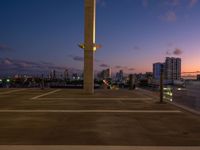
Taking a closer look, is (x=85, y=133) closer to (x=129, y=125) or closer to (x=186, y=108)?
(x=129, y=125)

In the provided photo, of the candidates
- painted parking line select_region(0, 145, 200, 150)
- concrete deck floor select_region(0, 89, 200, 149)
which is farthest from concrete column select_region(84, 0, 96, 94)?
painted parking line select_region(0, 145, 200, 150)

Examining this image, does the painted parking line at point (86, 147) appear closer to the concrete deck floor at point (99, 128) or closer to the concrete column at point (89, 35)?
the concrete deck floor at point (99, 128)

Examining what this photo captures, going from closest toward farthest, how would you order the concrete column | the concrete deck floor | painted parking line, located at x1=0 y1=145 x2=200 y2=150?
1. painted parking line, located at x1=0 y1=145 x2=200 y2=150
2. the concrete deck floor
3. the concrete column

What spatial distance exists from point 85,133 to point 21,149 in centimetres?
186

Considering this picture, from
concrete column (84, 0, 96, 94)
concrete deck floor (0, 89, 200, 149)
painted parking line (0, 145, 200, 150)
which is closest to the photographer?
painted parking line (0, 145, 200, 150)

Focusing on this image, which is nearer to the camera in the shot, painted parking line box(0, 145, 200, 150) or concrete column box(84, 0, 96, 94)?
painted parking line box(0, 145, 200, 150)

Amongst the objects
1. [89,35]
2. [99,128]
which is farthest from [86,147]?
[89,35]

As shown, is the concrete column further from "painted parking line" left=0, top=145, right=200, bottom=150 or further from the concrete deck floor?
"painted parking line" left=0, top=145, right=200, bottom=150

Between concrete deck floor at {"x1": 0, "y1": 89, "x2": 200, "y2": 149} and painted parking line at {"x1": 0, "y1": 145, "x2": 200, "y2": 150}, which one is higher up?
concrete deck floor at {"x1": 0, "y1": 89, "x2": 200, "y2": 149}

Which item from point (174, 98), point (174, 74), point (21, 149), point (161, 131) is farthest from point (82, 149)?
point (174, 74)

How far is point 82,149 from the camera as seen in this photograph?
6.41m

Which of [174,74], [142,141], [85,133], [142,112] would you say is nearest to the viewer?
[142,141]

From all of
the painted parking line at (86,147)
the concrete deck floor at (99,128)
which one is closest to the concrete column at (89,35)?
the concrete deck floor at (99,128)

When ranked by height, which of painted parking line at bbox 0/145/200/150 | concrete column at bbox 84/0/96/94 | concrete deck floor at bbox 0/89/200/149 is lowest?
painted parking line at bbox 0/145/200/150
